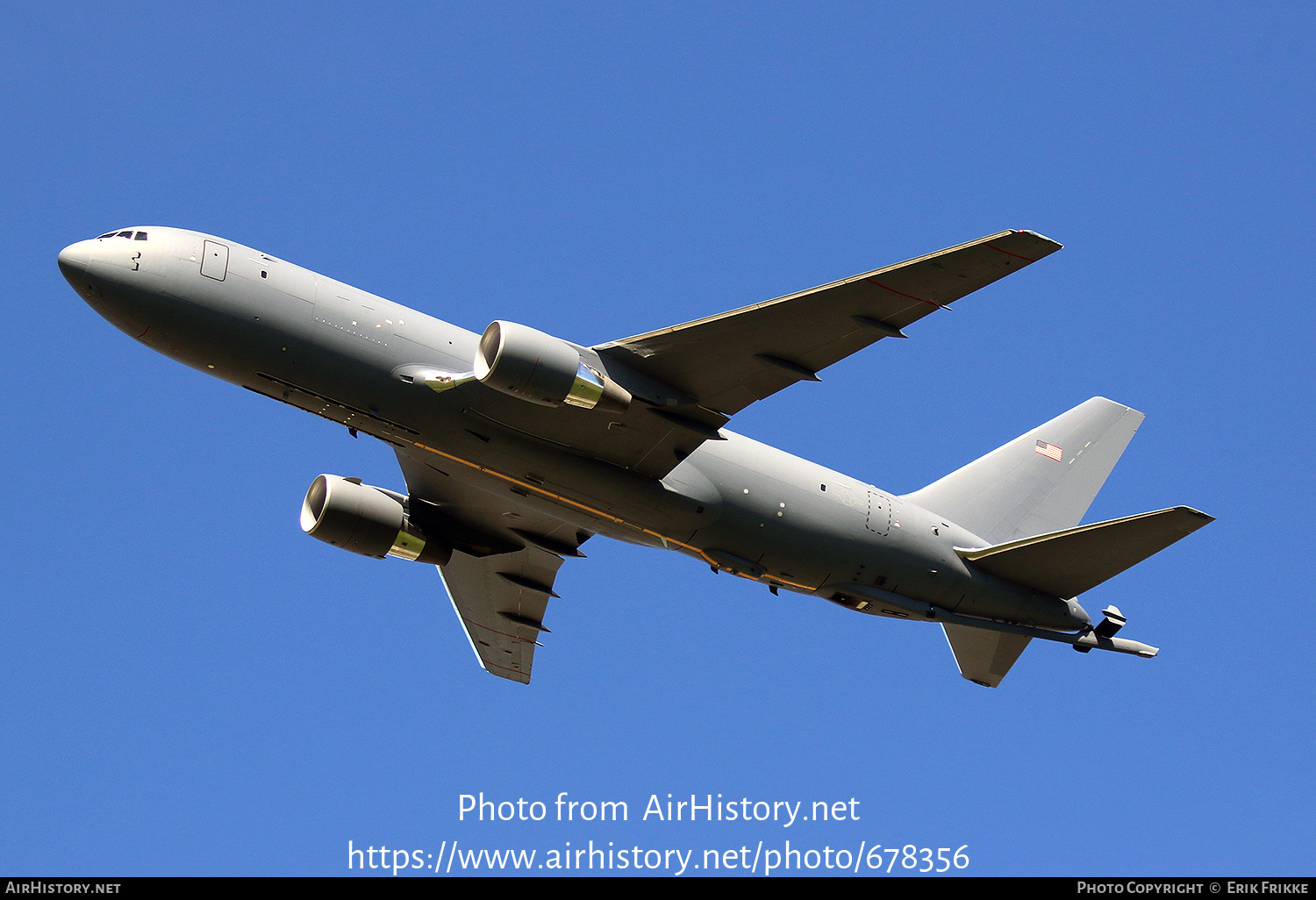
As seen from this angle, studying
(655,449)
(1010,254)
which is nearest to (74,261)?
(655,449)

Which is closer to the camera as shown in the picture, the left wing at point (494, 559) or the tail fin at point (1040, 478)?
the left wing at point (494, 559)

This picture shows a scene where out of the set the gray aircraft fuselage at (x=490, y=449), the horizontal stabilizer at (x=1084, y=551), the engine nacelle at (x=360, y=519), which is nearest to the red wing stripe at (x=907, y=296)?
the gray aircraft fuselage at (x=490, y=449)

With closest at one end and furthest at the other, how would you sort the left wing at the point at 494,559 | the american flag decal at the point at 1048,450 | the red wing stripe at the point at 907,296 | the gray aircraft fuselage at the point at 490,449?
the gray aircraft fuselage at the point at 490,449 < the red wing stripe at the point at 907,296 < the left wing at the point at 494,559 < the american flag decal at the point at 1048,450

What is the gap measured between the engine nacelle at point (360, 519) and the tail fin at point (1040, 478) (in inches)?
562

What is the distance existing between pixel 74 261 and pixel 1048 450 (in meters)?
26.7

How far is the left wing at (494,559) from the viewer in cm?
3456

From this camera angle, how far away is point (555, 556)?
123ft

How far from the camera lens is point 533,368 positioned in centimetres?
2600

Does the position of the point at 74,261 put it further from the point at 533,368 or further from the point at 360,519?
the point at 360,519

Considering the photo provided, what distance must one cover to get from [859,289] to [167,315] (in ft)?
48.8

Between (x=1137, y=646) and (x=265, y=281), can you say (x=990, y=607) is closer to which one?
(x=1137, y=646)

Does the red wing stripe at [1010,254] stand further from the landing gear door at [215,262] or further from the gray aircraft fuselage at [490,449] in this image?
the landing gear door at [215,262]

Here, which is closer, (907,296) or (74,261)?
(74,261)
